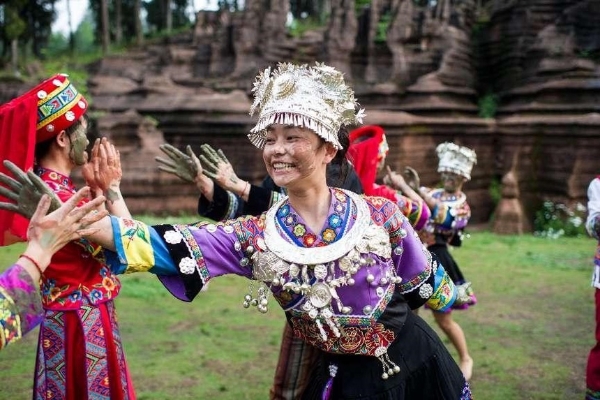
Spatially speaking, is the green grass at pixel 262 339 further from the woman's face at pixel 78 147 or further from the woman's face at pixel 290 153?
the woman's face at pixel 290 153

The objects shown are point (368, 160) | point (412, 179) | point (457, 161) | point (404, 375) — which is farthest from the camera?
point (457, 161)

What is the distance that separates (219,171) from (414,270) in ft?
5.04

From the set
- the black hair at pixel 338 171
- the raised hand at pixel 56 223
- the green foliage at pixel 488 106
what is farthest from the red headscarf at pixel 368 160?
the green foliage at pixel 488 106

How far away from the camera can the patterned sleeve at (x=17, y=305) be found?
1.71 meters

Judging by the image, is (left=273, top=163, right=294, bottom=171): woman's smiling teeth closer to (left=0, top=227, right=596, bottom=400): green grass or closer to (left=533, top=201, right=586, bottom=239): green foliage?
(left=0, top=227, right=596, bottom=400): green grass

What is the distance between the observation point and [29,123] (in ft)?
8.09

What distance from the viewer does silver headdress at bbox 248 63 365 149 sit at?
222 cm

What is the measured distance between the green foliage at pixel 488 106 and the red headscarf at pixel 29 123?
15.9 meters

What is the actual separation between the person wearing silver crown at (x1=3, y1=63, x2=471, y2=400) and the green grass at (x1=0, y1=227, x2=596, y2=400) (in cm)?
235

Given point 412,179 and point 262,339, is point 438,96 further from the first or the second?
point 412,179

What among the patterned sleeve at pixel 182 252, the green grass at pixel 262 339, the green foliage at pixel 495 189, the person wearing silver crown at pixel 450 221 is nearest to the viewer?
the patterned sleeve at pixel 182 252

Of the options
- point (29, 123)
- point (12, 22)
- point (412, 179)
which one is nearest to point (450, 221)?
point (412, 179)

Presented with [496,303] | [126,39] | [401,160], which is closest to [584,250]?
[496,303]

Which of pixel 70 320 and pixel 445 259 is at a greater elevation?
pixel 70 320
